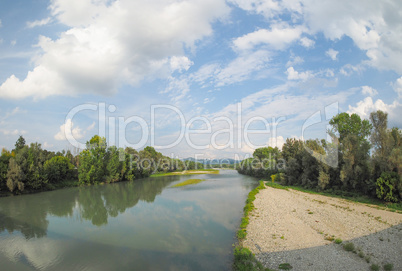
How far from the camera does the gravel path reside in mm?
9677

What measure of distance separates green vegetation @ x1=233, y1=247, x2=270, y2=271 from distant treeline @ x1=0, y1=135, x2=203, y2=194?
139ft

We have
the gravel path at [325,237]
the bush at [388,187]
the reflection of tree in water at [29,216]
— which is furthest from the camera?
the bush at [388,187]

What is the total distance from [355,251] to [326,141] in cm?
3045

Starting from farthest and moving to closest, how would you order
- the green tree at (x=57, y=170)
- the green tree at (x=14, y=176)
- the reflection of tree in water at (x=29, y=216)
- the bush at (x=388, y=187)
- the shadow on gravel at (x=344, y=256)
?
the green tree at (x=57, y=170) → the green tree at (x=14, y=176) → the bush at (x=388, y=187) → the reflection of tree in water at (x=29, y=216) → the shadow on gravel at (x=344, y=256)

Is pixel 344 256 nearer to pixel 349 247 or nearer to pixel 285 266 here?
pixel 349 247

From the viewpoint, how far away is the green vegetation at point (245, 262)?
9353 mm

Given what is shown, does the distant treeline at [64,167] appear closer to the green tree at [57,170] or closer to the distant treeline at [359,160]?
the green tree at [57,170]

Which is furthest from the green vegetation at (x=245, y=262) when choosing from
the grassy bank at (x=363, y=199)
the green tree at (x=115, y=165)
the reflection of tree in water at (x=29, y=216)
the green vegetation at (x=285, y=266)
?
the green tree at (x=115, y=165)

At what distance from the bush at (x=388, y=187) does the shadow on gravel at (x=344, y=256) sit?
1041 centimetres

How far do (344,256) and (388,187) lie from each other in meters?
15.6

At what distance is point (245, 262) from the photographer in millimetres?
9992

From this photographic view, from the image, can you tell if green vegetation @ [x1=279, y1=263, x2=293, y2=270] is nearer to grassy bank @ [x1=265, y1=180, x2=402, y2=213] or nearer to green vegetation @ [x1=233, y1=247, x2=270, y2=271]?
green vegetation @ [x1=233, y1=247, x2=270, y2=271]

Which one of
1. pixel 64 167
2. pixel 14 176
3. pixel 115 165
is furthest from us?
pixel 115 165

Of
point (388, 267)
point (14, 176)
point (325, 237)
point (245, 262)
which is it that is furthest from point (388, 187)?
point (14, 176)
